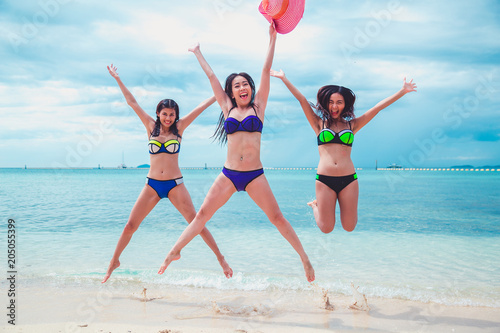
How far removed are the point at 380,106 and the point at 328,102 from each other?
2.66ft

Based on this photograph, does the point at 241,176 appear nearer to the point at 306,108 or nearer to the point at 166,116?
the point at 306,108

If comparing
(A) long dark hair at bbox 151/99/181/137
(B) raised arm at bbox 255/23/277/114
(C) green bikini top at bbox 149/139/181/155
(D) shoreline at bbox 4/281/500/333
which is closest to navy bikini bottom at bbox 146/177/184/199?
(C) green bikini top at bbox 149/139/181/155

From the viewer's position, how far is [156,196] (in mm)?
6254

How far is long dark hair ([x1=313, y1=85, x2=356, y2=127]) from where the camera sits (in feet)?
20.1

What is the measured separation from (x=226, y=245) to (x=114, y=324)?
6.71 metres

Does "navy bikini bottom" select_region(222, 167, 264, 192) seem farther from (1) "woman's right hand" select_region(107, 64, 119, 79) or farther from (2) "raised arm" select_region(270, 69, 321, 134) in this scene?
(1) "woman's right hand" select_region(107, 64, 119, 79)

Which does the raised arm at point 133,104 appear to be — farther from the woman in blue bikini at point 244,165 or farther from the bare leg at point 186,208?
the woman in blue bikini at point 244,165

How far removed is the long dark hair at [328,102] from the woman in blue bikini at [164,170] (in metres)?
1.74

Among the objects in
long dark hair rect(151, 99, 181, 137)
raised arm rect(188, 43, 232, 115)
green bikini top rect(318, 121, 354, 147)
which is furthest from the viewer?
long dark hair rect(151, 99, 181, 137)

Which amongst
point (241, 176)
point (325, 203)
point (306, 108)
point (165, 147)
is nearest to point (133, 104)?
point (165, 147)

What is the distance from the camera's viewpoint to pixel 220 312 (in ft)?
20.9

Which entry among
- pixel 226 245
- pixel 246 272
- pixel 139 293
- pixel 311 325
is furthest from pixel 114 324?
pixel 226 245

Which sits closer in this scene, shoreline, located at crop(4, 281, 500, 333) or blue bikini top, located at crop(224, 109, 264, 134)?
blue bikini top, located at crop(224, 109, 264, 134)

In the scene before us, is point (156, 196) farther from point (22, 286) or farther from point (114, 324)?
point (22, 286)
